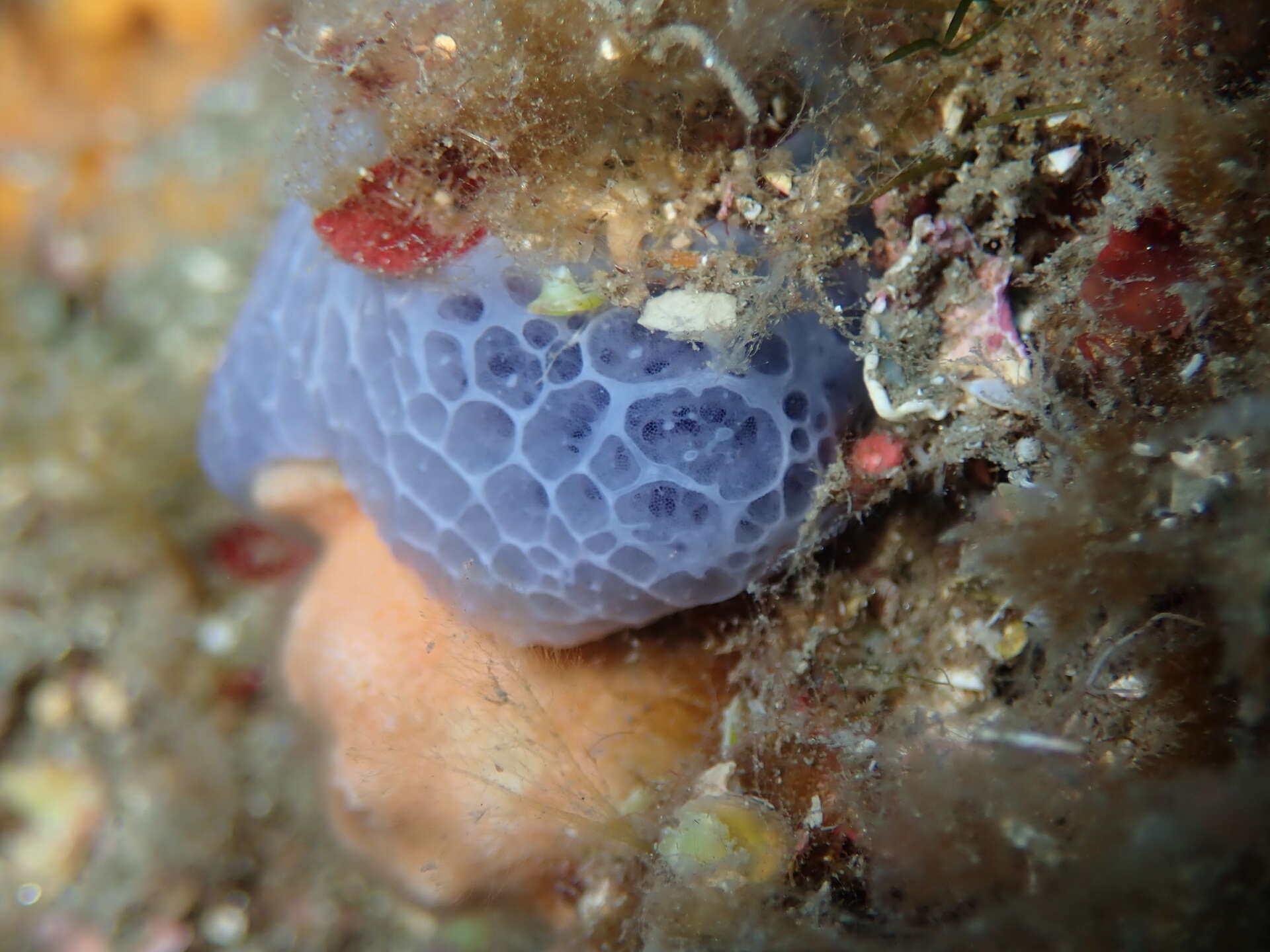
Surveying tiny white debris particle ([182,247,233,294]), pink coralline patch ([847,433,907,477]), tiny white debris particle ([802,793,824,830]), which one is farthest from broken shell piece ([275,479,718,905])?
tiny white debris particle ([182,247,233,294])

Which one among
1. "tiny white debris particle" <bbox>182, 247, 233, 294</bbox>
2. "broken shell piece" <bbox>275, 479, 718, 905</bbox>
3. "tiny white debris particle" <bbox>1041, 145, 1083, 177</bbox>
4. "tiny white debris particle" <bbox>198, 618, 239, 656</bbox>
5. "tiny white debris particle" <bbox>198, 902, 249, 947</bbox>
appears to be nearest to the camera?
"tiny white debris particle" <bbox>1041, 145, 1083, 177</bbox>

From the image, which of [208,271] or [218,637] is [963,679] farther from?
[208,271]

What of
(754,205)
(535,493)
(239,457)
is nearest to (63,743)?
(239,457)

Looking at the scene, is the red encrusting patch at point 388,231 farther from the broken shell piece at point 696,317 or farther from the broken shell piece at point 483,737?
the broken shell piece at point 483,737

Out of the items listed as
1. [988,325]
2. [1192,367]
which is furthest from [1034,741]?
[988,325]

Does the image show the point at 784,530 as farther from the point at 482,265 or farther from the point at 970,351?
the point at 482,265

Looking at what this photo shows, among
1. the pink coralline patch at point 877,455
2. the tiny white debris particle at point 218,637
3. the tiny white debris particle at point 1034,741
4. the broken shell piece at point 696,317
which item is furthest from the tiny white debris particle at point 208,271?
the tiny white debris particle at point 1034,741

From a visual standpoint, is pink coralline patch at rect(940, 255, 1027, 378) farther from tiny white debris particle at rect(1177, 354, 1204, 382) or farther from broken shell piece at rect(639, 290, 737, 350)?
broken shell piece at rect(639, 290, 737, 350)
